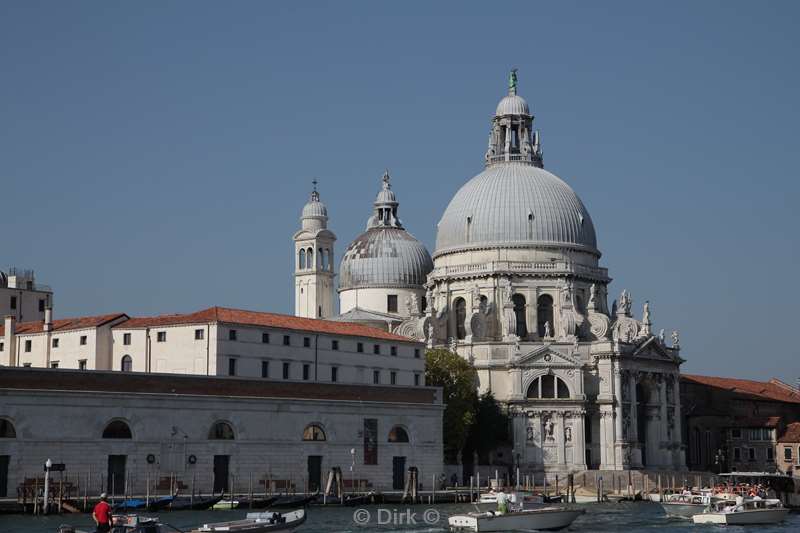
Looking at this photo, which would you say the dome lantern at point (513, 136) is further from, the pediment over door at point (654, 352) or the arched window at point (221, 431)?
the arched window at point (221, 431)

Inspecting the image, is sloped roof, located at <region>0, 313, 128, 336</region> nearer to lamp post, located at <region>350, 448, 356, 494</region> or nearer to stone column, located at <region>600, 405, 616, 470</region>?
lamp post, located at <region>350, 448, 356, 494</region>

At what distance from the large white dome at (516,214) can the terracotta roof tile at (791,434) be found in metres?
18.4

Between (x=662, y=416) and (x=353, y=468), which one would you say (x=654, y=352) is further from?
(x=353, y=468)

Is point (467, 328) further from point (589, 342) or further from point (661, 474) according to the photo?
point (661, 474)

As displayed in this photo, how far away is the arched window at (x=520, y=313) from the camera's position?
99.6 metres

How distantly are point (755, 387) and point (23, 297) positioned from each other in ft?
189

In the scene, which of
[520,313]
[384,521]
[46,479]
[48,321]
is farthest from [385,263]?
[46,479]

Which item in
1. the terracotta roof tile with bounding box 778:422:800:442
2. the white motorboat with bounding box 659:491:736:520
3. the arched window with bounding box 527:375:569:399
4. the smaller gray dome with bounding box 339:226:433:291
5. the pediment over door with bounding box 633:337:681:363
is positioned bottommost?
the white motorboat with bounding box 659:491:736:520

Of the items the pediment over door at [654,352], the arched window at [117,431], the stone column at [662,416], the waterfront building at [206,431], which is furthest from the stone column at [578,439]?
the arched window at [117,431]

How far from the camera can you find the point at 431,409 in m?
78.2

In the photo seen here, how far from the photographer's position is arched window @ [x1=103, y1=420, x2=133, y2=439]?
212 ft

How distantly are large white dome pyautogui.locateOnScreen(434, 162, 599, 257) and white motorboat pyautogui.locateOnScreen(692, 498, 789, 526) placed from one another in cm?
3864

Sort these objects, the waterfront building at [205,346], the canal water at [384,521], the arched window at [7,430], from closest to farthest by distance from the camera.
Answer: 1. the canal water at [384,521]
2. the arched window at [7,430]
3. the waterfront building at [205,346]

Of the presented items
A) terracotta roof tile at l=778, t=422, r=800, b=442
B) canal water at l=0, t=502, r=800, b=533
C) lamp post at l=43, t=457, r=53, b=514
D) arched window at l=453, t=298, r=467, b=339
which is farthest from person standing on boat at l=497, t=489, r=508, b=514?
terracotta roof tile at l=778, t=422, r=800, b=442
